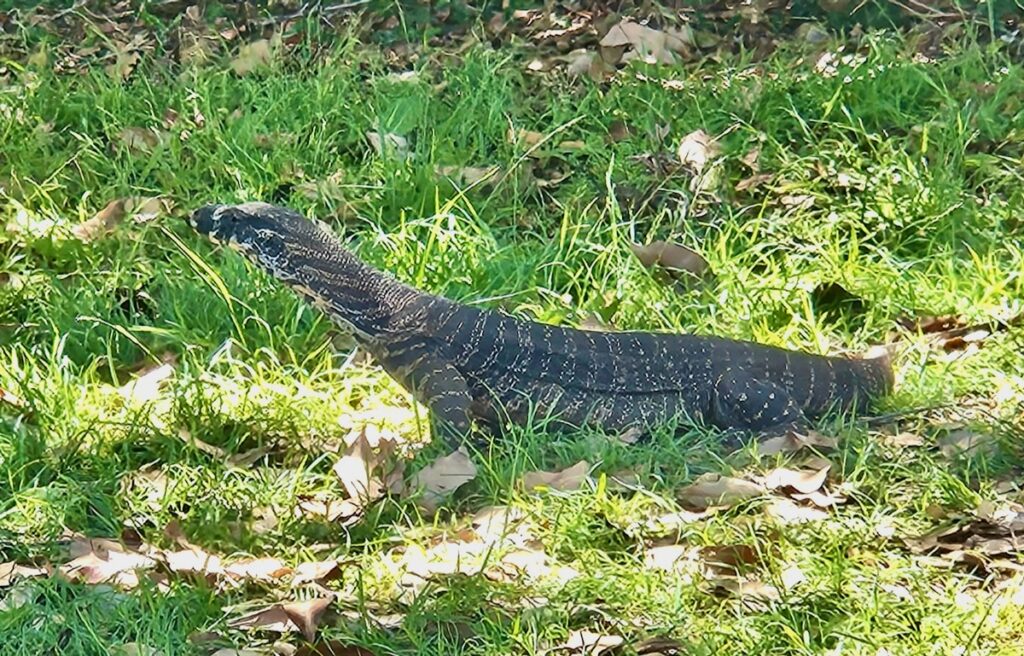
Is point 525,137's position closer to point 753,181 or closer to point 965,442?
point 753,181

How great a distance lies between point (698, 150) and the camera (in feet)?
24.1

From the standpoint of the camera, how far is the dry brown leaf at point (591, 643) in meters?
4.12

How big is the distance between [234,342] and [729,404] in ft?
6.00

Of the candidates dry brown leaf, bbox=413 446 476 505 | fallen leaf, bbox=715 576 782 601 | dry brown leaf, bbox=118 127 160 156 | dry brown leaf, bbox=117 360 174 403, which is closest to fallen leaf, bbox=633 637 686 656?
fallen leaf, bbox=715 576 782 601

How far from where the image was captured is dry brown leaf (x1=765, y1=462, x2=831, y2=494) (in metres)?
4.92

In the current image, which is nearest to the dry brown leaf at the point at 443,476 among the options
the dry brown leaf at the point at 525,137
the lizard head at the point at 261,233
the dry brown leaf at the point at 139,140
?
the lizard head at the point at 261,233

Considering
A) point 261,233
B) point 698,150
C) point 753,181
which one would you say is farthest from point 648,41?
point 261,233

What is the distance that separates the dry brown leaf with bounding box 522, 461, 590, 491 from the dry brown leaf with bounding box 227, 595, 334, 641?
2.94ft

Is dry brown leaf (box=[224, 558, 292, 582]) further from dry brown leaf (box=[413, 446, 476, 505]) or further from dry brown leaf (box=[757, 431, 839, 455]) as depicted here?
dry brown leaf (box=[757, 431, 839, 455])

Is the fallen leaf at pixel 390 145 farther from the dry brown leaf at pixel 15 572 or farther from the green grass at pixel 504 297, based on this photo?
the dry brown leaf at pixel 15 572

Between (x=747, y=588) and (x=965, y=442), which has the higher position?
(x=747, y=588)

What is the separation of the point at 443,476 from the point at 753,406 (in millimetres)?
1250

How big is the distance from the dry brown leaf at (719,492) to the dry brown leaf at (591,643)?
81 cm

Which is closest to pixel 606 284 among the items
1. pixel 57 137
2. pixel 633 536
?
pixel 633 536
